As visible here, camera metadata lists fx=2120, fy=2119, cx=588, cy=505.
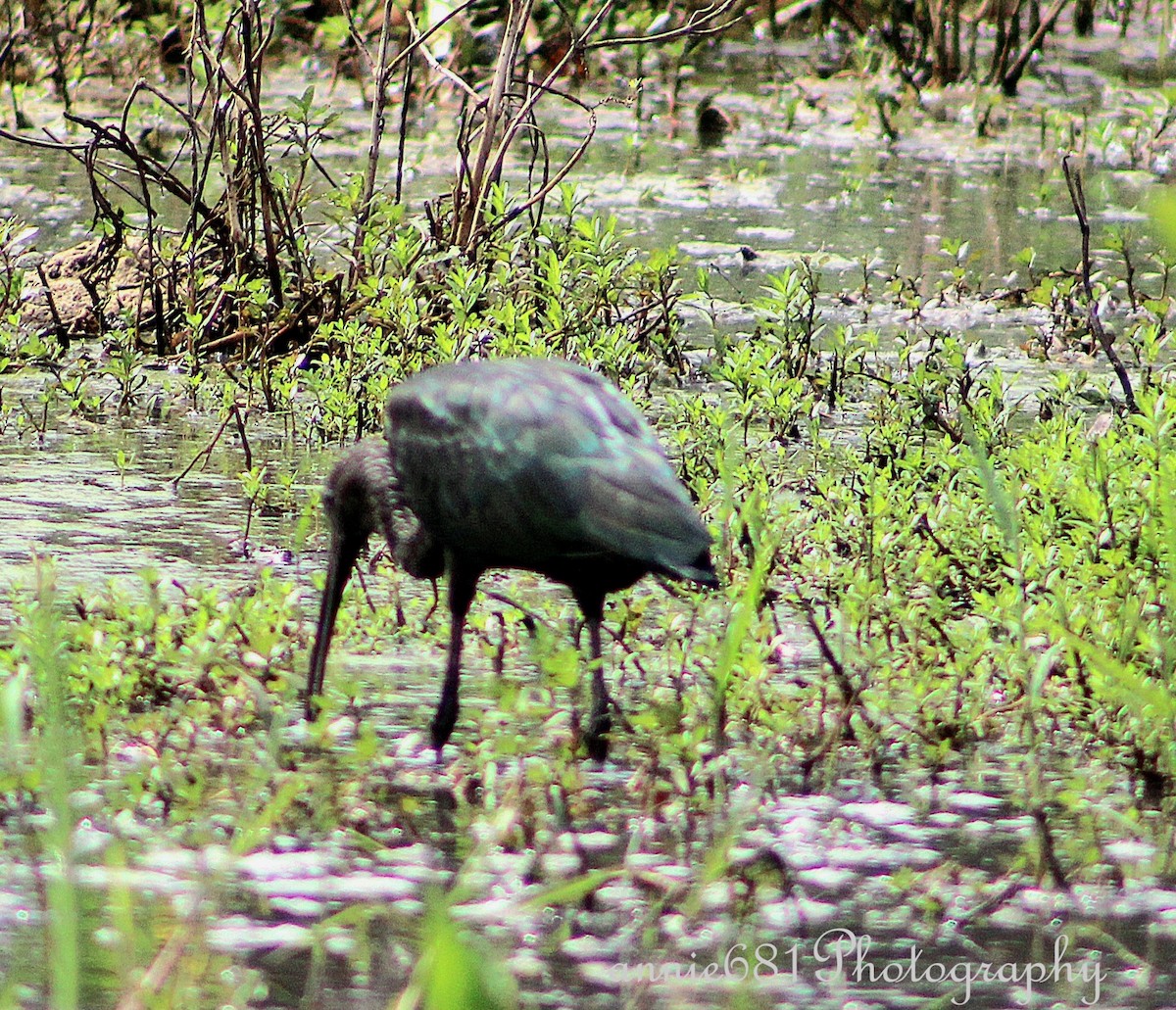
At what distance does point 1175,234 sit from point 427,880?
1.88 meters

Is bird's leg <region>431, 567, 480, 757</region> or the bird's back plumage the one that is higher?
the bird's back plumage

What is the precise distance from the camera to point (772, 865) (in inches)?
126

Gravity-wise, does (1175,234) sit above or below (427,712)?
above

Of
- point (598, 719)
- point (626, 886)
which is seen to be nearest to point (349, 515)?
point (598, 719)

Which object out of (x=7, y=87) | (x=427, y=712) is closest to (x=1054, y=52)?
(x=7, y=87)

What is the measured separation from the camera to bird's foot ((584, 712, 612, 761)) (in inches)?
148

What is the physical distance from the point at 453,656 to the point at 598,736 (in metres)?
0.31

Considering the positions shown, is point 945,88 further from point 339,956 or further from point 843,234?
point 339,956

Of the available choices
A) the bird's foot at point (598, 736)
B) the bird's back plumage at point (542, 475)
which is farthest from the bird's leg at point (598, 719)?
the bird's back plumage at point (542, 475)

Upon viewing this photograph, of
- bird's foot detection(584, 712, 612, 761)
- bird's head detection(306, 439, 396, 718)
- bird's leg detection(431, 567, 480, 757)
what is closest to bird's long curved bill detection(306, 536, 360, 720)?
bird's head detection(306, 439, 396, 718)

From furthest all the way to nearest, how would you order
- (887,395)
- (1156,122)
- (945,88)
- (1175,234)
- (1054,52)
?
(1054,52) < (945,88) < (1156,122) < (887,395) < (1175,234)

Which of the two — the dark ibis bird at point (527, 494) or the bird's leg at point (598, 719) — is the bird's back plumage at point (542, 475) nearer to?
the dark ibis bird at point (527, 494)

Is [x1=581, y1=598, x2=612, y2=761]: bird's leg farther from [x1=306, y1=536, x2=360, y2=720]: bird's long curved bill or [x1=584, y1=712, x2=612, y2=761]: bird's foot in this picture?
[x1=306, y1=536, x2=360, y2=720]: bird's long curved bill

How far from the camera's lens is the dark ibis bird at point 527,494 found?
140 inches
